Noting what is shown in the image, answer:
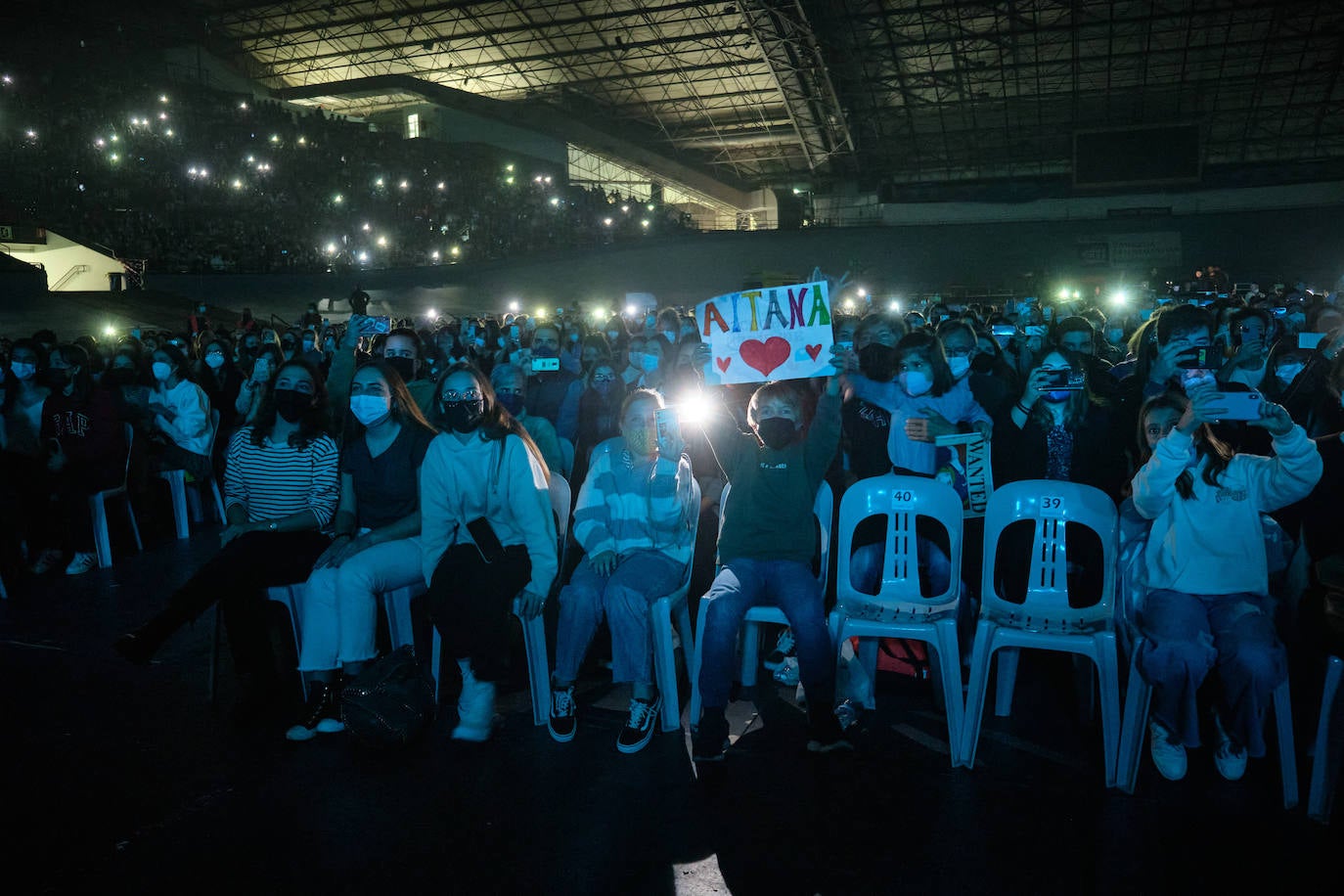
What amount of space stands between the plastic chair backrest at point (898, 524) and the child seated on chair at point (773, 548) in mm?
170

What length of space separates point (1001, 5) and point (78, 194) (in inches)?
902

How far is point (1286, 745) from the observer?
3.02 metres

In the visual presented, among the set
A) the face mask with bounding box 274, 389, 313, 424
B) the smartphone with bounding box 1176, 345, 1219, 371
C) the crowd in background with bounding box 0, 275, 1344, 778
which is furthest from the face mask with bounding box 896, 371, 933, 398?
the face mask with bounding box 274, 389, 313, 424

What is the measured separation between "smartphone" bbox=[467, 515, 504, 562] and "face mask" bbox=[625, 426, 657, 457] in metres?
0.72

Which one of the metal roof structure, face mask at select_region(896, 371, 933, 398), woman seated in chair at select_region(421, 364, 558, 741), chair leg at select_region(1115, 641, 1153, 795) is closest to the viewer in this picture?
chair leg at select_region(1115, 641, 1153, 795)

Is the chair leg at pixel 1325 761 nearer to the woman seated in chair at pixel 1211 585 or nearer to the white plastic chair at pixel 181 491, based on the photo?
the woman seated in chair at pixel 1211 585

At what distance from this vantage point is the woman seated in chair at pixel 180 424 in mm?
6914

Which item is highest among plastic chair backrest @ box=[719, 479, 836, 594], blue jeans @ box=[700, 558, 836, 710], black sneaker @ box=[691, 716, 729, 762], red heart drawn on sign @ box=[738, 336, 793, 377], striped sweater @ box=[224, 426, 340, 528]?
red heart drawn on sign @ box=[738, 336, 793, 377]

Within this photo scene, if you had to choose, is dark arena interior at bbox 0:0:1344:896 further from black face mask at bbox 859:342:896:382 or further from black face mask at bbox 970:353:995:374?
black face mask at bbox 970:353:995:374

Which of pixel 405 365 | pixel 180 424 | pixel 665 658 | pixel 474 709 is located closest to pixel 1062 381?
pixel 665 658

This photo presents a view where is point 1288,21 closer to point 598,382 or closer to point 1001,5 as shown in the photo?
point 1001,5

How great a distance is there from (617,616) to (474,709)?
2.32 ft

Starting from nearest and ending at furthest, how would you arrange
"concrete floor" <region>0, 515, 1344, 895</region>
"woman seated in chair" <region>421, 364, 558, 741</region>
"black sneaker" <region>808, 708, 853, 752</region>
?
"concrete floor" <region>0, 515, 1344, 895</region>, "black sneaker" <region>808, 708, 853, 752</region>, "woman seated in chair" <region>421, 364, 558, 741</region>

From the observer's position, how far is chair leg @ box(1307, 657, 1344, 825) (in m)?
2.89
